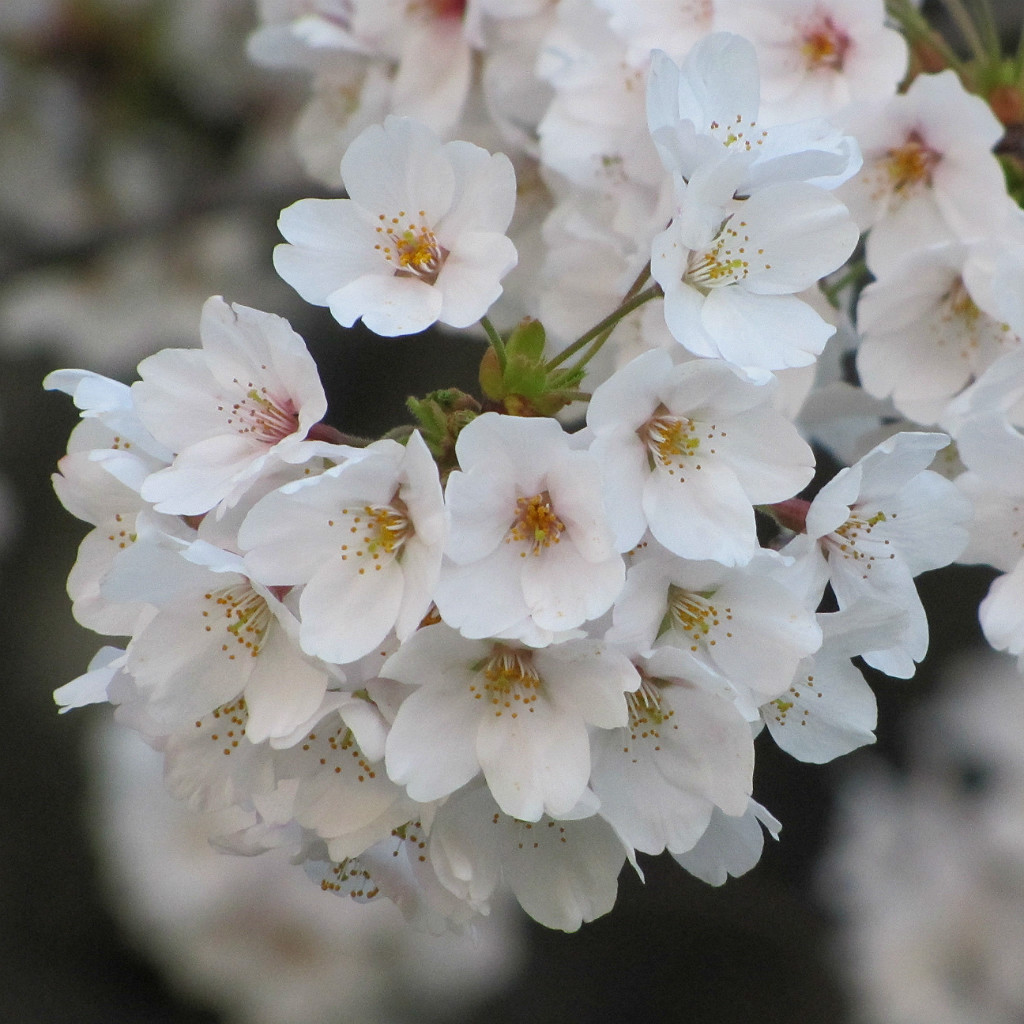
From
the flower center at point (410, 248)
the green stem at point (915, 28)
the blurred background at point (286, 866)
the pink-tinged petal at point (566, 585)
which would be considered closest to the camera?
the pink-tinged petal at point (566, 585)

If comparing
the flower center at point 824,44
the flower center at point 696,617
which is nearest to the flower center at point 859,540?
the flower center at point 696,617

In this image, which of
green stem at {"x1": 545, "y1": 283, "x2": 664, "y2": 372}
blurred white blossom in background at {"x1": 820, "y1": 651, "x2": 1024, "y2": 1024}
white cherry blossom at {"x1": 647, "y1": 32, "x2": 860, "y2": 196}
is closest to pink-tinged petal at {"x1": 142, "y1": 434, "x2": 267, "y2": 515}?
green stem at {"x1": 545, "y1": 283, "x2": 664, "y2": 372}

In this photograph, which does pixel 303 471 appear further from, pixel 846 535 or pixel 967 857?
pixel 967 857

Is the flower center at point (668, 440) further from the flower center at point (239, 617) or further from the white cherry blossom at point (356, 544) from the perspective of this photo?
the flower center at point (239, 617)

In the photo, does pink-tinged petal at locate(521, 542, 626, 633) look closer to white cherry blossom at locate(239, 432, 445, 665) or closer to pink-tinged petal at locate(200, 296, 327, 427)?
white cherry blossom at locate(239, 432, 445, 665)

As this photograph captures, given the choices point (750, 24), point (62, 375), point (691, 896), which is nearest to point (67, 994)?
point (691, 896)

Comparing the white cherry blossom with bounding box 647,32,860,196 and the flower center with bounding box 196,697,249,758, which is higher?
the white cherry blossom with bounding box 647,32,860,196

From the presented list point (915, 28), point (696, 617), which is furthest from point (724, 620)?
point (915, 28)

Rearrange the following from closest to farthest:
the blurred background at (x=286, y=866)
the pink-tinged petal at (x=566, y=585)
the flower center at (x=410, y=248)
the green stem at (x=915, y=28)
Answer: the pink-tinged petal at (x=566, y=585)
the flower center at (x=410, y=248)
the green stem at (x=915, y=28)
the blurred background at (x=286, y=866)
